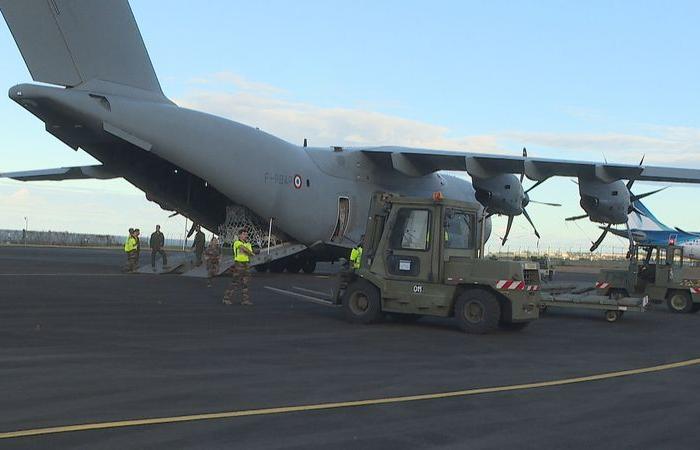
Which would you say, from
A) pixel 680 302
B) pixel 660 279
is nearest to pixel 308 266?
pixel 660 279

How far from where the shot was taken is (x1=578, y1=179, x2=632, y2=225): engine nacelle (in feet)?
79.6

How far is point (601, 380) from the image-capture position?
29.4ft

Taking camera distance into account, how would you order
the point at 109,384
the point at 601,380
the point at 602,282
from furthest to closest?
the point at 602,282, the point at 601,380, the point at 109,384

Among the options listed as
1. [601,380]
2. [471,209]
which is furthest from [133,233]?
[601,380]

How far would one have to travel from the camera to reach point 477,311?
1320 cm

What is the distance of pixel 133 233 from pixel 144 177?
2529 mm

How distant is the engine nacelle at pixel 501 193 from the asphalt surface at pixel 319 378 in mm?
11006

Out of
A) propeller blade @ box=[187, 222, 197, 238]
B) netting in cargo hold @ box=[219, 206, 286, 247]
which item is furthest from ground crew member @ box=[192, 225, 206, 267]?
netting in cargo hold @ box=[219, 206, 286, 247]

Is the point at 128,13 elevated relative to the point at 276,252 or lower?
elevated

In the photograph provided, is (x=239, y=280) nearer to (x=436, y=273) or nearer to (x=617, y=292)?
(x=436, y=273)

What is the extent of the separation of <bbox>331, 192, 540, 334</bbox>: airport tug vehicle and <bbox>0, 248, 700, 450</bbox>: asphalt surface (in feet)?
1.50

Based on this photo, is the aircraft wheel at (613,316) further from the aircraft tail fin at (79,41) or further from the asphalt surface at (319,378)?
the aircraft tail fin at (79,41)

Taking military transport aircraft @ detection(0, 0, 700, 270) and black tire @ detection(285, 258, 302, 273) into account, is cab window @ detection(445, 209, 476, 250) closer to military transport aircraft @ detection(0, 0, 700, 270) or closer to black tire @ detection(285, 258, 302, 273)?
military transport aircraft @ detection(0, 0, 700, 270)

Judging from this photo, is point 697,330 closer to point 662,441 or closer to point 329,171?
point 662,441
